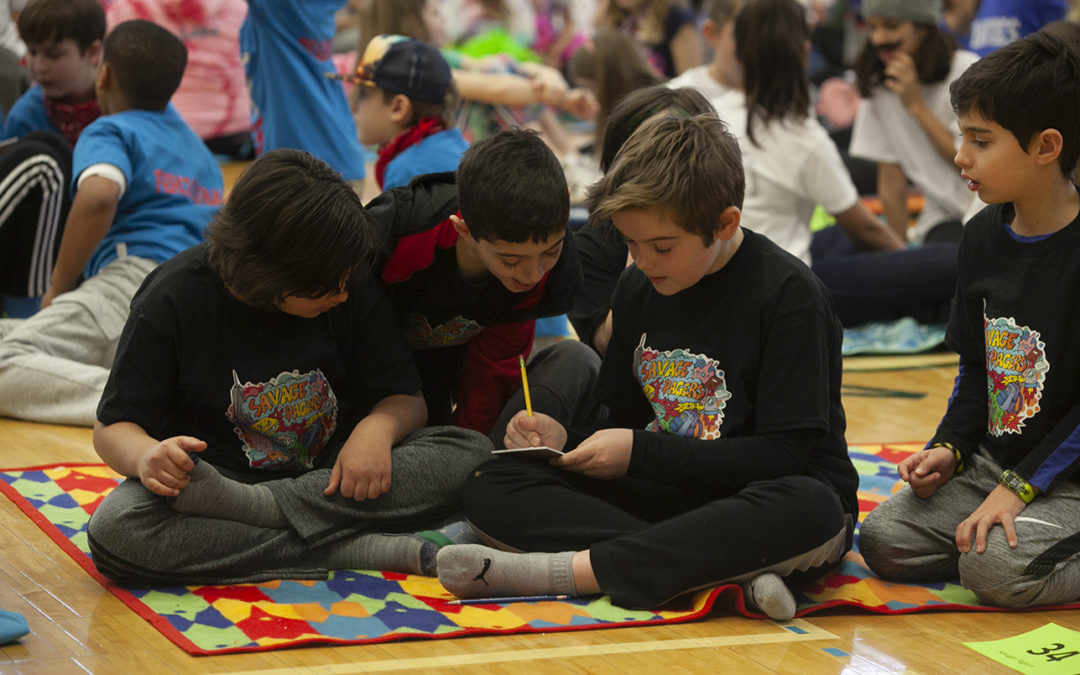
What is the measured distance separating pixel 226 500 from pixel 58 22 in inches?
70.5

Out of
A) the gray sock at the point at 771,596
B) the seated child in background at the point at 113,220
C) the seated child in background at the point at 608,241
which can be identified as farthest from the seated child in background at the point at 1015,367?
the seated child in background at the point at 113,220

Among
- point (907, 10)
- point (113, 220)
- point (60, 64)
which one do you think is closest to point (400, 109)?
point (113, 220)

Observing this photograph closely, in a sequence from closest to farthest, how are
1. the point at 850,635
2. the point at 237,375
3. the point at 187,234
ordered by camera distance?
1. the point at 850,635
2. the point at 237,375
3. the point at 187,234

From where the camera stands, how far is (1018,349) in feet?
5.54

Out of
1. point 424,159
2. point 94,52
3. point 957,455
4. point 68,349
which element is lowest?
point 68,349

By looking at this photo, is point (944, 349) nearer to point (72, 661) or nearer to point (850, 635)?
point (850, 635)

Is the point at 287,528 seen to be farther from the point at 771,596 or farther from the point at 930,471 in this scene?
the point at 930,471

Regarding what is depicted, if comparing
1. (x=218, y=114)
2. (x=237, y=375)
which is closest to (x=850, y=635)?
(x=237, y=375)

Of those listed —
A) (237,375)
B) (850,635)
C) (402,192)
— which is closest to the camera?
(850,635)

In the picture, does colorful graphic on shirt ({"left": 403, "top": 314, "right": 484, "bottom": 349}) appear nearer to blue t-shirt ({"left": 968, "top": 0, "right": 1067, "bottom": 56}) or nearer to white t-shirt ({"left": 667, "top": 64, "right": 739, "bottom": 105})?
white t-shirt ({"left": 667, "top": 64, "right": 739, "bottom": 105})

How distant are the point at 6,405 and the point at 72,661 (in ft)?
3.95

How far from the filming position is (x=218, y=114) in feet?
15.0

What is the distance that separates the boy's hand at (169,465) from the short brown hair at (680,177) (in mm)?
586

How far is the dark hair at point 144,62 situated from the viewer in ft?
8.50
